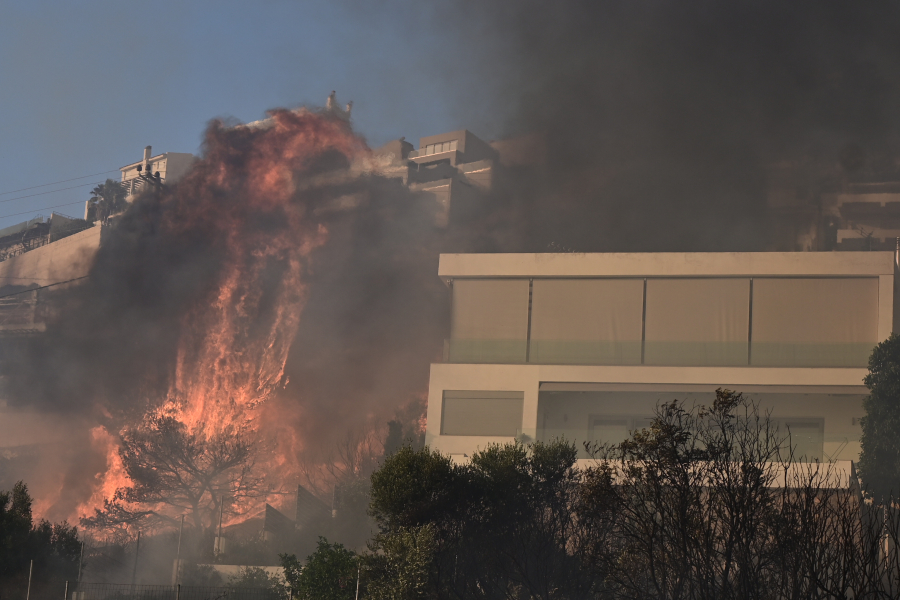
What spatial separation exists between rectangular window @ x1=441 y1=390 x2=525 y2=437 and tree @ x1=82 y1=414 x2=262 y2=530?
46.3 ft

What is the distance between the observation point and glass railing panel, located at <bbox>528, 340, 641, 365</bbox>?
31609 millimetres

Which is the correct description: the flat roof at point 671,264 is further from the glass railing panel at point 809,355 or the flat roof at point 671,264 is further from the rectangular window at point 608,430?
the rectangular window at point 608,430

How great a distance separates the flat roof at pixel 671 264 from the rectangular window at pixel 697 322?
43 cm

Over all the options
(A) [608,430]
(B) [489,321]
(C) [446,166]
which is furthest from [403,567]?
(C) [446,166]

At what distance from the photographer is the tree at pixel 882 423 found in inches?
992

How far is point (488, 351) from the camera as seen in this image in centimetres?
3222

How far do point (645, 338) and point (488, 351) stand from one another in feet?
17.1

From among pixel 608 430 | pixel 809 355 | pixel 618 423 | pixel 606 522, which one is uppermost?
pixel 809 355

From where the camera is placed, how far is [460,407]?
31422mm

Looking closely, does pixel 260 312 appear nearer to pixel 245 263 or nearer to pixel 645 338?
pixel 245 263

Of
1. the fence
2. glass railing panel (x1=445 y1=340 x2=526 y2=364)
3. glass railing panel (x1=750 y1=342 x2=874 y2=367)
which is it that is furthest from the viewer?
Result: glass railing panel (x1=445 y1=340 x2=526 y2=364)

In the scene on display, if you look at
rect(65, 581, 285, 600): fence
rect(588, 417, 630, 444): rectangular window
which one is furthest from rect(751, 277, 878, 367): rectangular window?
rect(65, 581, 285, 600): fence

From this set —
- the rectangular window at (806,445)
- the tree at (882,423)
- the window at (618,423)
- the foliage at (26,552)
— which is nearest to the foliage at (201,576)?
the foliage at (26,552)

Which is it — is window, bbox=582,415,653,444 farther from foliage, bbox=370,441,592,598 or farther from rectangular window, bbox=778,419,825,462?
foliage, bbox=370,441,592,598
